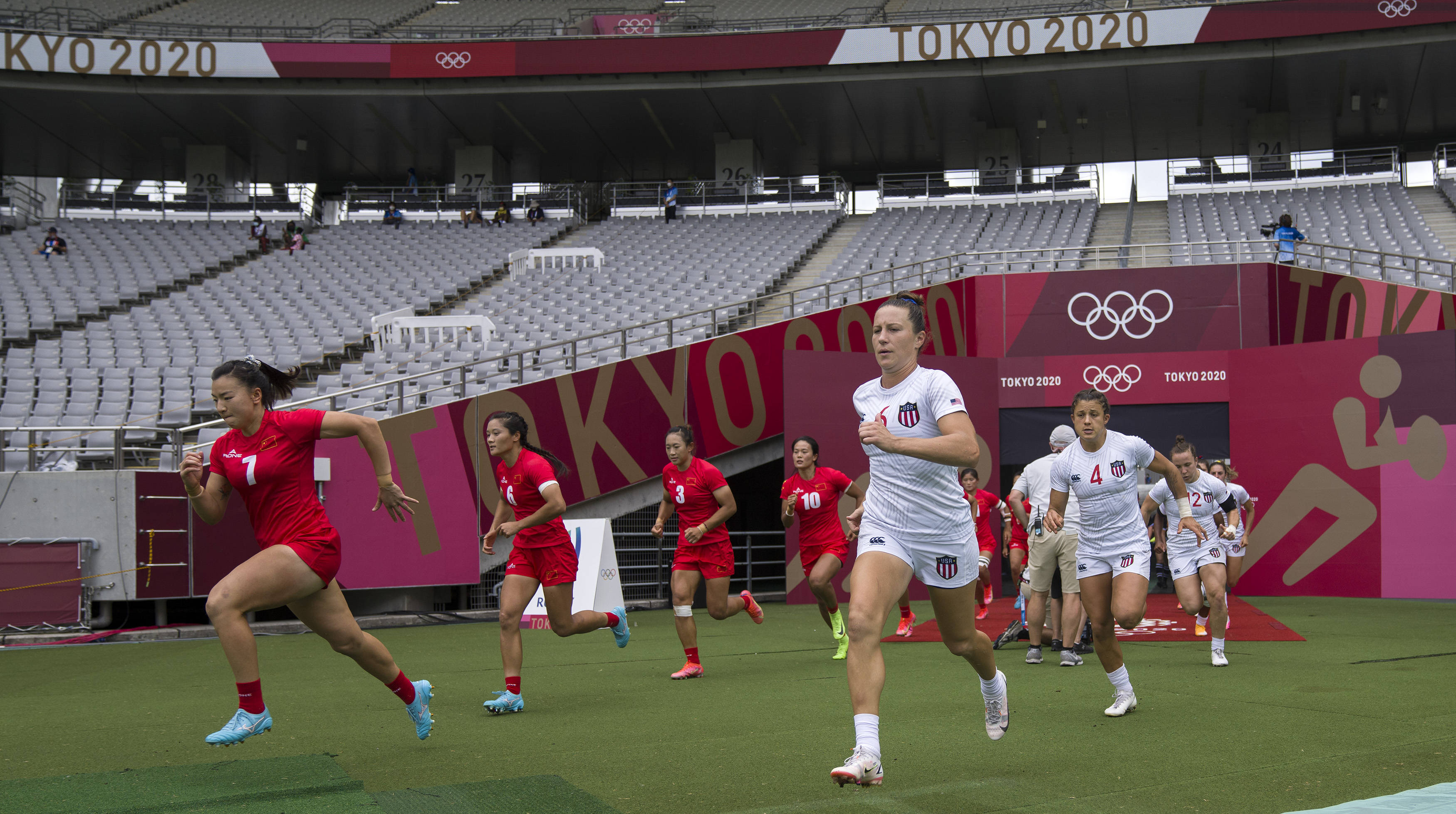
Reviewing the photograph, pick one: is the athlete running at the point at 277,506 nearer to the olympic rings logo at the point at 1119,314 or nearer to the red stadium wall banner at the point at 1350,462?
the red stadium wall banner at the point at 1350,462

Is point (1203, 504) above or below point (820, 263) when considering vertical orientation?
below

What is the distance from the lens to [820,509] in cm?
1009

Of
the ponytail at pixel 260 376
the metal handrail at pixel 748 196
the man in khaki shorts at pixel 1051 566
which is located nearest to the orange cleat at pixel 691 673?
the man in khaki shorts at pixel 1051 566

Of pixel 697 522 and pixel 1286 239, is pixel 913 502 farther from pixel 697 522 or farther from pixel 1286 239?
pixel 1286 239

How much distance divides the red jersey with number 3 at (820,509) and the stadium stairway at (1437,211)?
62.7ft

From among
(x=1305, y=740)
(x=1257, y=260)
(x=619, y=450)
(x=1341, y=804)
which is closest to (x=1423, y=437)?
(x=1257, y=260)

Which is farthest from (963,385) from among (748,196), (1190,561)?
(748,196)

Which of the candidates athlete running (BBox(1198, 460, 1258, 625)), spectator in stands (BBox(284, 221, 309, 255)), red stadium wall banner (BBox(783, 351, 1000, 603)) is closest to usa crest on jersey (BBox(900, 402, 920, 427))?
athlete running (BBox(1198, 460, 1258, 625))

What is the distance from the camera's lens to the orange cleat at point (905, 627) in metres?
11.2

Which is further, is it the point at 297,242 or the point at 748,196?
the point at 748,196

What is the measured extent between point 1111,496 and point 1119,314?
40.8 feet

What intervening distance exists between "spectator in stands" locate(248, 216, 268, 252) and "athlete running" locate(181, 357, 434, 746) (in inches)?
1010

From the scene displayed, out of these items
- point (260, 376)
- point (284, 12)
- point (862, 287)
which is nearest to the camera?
A: point (260, 376)

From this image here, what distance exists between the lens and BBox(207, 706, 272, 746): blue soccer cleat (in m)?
5.00
